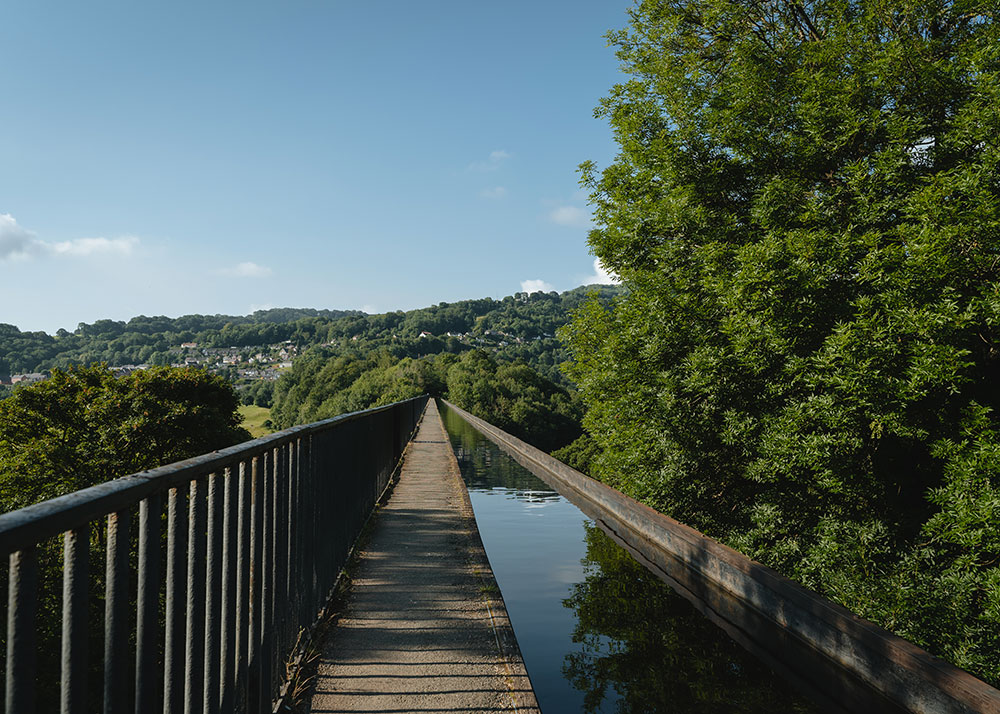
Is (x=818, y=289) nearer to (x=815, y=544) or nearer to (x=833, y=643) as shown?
(x=815, y=544)

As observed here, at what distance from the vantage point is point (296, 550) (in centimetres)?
331

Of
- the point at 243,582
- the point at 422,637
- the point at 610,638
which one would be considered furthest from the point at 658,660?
the point at 243,582

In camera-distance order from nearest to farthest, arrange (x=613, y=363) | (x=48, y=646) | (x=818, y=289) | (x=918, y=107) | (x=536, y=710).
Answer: (x=536, y=710)
(x=48, y=646)
(x=818, y=289)
(x=918, y=107)
(x=613, y=363)

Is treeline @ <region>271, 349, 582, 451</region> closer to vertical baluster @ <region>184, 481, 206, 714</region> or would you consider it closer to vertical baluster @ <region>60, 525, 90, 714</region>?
vertical baluster @ <region>184, 481, 206, 714</region>

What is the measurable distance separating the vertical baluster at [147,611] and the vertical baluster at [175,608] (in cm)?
12

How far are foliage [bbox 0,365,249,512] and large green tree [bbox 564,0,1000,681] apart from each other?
26.9 ft

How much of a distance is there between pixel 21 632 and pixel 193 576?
90 cm

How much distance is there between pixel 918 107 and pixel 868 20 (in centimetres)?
177

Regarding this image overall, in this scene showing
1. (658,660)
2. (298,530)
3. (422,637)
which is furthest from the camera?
(658,660)

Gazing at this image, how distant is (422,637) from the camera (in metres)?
3.87

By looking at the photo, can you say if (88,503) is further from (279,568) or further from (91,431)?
(91,431)

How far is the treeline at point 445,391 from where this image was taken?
8439 centimetres

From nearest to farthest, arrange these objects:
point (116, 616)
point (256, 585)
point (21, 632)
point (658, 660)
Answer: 1. point (21, 632)
2. point (116, 616)
3. point (256, 585)
4. point (658, 660)

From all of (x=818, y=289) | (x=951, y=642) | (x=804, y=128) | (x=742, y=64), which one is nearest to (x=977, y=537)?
(x=951, y=642)
